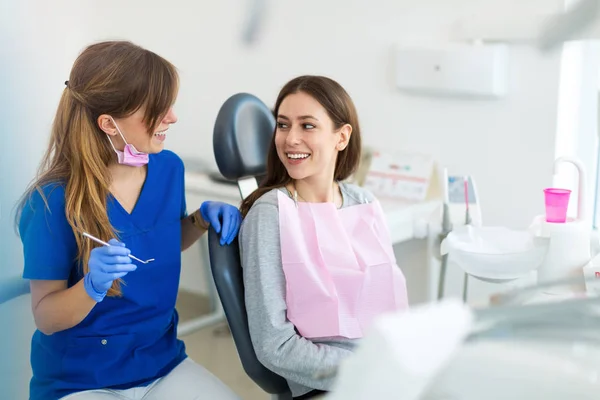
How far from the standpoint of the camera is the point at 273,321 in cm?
132

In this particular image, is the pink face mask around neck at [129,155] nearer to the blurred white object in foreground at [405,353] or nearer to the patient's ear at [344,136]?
the patient's ear at [344,136]

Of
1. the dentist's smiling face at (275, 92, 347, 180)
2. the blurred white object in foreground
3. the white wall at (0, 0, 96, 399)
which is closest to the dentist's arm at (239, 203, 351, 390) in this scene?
the dentist's smiling face at (275, 92, 347, 180)

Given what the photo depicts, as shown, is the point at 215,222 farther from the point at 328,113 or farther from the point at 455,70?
the point at 455,70

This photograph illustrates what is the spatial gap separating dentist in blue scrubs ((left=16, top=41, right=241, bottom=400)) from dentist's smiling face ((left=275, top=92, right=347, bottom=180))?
0.49 feet

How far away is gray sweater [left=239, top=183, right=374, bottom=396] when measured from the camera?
4.31 feet

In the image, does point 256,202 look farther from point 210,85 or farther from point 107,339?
point 210,85

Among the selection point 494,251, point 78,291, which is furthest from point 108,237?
point 494,251

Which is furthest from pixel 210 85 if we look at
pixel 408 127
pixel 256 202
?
pixel 256 202

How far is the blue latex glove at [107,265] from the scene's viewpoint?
122cm

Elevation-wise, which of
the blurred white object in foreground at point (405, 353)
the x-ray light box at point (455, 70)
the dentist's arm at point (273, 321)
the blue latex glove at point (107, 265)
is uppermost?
the x-ray light box at point (455, 70)

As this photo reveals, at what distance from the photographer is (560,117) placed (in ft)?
6.31

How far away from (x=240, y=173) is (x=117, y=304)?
39 centimetres

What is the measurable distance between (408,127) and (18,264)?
1.21m

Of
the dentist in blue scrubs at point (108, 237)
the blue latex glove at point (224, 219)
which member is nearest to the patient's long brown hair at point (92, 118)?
the dentist in blue scrubs at point (108, 237)
